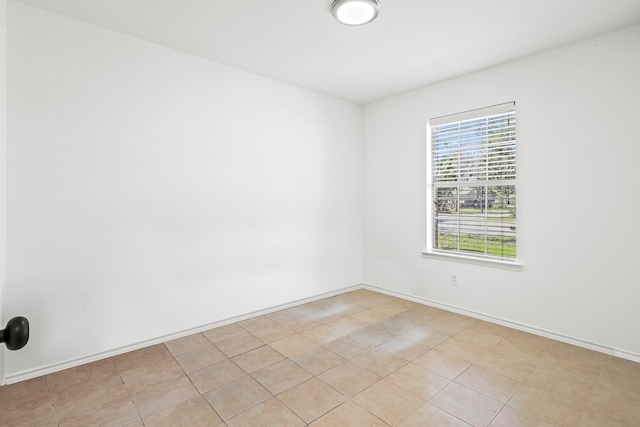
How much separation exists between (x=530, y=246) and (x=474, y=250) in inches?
23.0

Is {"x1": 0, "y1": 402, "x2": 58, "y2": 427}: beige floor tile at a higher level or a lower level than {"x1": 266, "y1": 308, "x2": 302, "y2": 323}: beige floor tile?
lower

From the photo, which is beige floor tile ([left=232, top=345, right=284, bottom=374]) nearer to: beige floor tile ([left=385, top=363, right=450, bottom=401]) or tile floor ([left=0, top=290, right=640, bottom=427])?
tile floor ([left=0, top=290, right=640, bottom=427])

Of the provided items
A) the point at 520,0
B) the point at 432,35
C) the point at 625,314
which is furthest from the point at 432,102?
the point at 625,314

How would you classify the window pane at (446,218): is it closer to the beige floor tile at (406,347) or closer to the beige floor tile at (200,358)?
the beige floor tile at (406,347)

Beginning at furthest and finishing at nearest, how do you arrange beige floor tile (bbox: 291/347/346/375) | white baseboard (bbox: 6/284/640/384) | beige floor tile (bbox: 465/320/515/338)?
beige floor tile (bbox: 465/320/515/338) < beige floor tile (bbox: 291/347/346/375) < white baseboard (bbox: 6/284/640/384)

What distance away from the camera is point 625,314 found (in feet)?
8.20

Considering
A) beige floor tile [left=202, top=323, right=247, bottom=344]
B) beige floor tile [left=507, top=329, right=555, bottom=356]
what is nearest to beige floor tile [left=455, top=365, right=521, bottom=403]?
beige floor tile [left=507, top=329, right=555, bottom=356]

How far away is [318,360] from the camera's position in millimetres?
2506

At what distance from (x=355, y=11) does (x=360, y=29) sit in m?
0.32

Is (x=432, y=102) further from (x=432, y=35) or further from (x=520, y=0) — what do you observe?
(x=520, y=0)

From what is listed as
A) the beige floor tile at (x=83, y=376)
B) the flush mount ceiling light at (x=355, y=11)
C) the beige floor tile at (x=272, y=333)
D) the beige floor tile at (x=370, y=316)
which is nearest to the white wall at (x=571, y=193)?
the beige floor tile at (x=370, y=316)

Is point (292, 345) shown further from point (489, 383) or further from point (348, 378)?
point (489, 383)

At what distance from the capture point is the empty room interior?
2127 millimetres

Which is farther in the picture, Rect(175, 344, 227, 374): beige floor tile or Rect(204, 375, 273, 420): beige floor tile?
Rect(175, 344, 227, 374): beige floor tile
